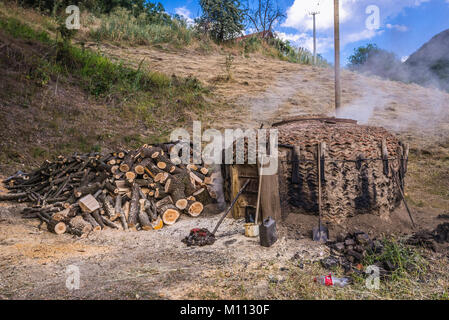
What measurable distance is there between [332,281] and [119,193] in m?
3.80

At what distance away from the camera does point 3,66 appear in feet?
32.3

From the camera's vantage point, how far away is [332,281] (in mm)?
2779

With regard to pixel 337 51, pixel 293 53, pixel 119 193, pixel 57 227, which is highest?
pixel 293 53

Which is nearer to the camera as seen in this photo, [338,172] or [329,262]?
[329,262]

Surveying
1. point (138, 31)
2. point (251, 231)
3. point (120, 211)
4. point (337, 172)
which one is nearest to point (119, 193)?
point (120, 211)

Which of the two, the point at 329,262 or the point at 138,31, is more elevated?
the point at 138,31

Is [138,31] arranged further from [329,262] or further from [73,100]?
[329,262]

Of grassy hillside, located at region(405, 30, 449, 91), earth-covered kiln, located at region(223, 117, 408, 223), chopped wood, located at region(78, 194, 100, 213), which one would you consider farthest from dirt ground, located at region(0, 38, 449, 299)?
grassy hillside, located at region(405, 30, 449, 91)

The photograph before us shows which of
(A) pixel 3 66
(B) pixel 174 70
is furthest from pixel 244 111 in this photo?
(A) pixel 3 66

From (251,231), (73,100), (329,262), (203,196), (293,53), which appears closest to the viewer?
(329,262)

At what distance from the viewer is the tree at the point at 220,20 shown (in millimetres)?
16750

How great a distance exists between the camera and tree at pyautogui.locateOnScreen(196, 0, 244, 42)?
16750 mm

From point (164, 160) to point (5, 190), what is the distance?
3.66 meters
